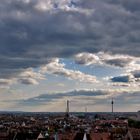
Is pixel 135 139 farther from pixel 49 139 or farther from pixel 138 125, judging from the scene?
pixel 138 125

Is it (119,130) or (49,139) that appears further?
(119,130)

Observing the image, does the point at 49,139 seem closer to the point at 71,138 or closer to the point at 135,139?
the point at 71,138

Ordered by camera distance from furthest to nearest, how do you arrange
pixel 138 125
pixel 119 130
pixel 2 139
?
1. pixel 138 125
2. pixel 119 130
3. pixel 2 139

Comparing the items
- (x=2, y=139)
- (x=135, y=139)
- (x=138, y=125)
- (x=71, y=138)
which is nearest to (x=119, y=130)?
(x=138, y=125)

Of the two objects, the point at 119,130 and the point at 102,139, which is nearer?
the point at 102,139

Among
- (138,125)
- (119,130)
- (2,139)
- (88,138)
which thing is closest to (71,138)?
(88,138)

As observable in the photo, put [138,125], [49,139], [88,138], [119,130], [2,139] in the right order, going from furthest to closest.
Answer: [138,125]
[119,130]
[2,139]
[49,139]
[88,138]

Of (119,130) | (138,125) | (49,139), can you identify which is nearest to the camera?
(49,139)

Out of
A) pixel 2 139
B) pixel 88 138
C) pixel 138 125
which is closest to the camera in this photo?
pixel 88 138

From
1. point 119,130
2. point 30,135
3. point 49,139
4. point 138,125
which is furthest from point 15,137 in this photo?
point 138,125
